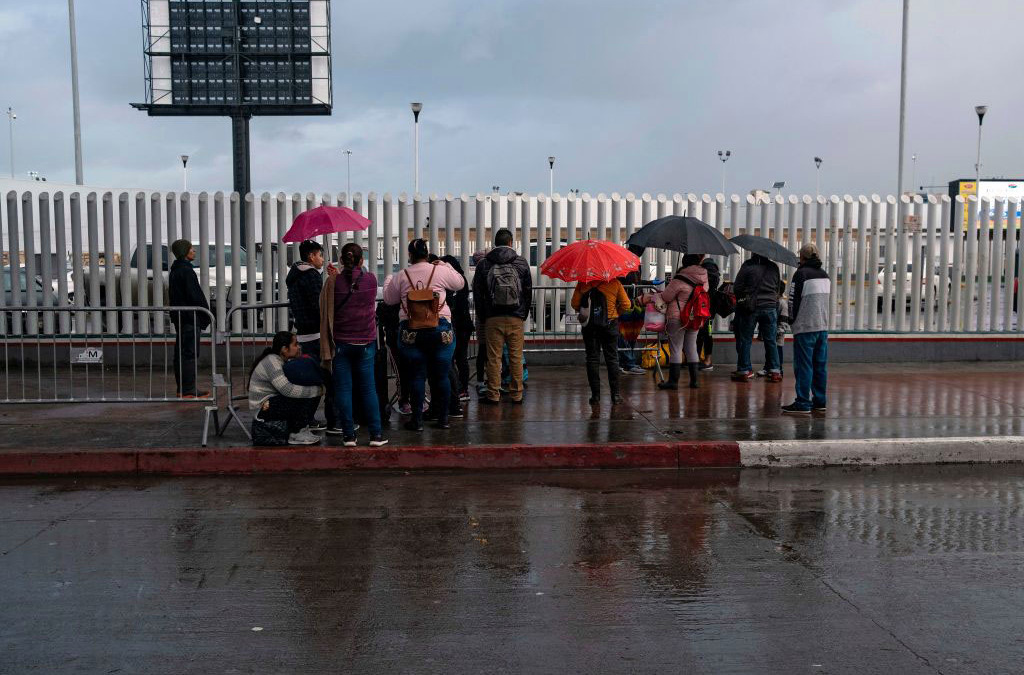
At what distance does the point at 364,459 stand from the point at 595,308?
3269 mm

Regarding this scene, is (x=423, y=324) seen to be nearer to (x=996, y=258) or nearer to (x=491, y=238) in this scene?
(x=491, y=238)

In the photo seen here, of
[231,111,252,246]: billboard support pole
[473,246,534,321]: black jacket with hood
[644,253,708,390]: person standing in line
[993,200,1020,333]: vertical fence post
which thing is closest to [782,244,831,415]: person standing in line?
[644,253,708,390]: person standing in line

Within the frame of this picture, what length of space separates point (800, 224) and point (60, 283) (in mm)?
10949

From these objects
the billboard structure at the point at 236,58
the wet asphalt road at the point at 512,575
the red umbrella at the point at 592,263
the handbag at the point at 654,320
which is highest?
the billboard structure at the point at 236,58

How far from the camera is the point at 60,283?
14.4 meters

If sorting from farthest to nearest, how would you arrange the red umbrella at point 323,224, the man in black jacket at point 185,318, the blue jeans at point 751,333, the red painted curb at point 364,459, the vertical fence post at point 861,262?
the vertical fence post at point 861,262
the blue jeans at point 751,333
the man in black jacket at point 185,318
the red umbrella at point 323,224
the red painted curb at point 364,459

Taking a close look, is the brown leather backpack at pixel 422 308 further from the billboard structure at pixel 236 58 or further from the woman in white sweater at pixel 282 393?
the billboard structure at pixel 236 58

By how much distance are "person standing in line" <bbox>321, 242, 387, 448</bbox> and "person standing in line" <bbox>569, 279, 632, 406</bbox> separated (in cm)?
276

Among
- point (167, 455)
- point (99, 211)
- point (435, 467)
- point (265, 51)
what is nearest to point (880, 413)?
point (435, 467)

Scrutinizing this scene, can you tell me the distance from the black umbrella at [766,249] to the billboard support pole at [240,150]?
1740 centimetres

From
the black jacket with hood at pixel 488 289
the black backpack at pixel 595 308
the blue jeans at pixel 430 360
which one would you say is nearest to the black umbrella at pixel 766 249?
the black backpack at pixel 595 308

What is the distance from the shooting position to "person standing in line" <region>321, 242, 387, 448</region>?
8.52 metres

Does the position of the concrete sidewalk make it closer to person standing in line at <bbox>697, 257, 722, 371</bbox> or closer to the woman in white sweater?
the woman in white sweater

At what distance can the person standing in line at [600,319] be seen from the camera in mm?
10656
